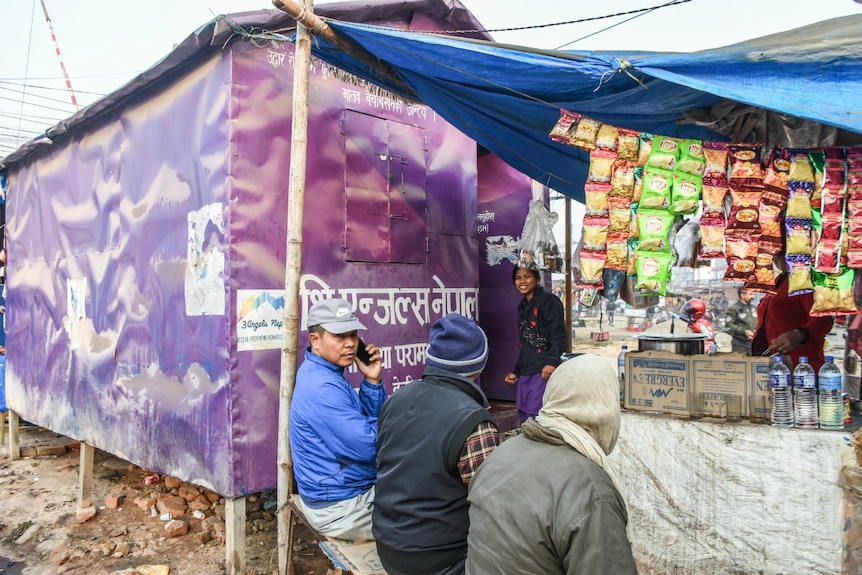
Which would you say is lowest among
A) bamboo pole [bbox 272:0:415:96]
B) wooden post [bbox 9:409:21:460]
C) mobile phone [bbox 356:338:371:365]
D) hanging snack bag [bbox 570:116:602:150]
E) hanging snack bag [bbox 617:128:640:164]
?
wooden post [bbox 9:409:21:460]

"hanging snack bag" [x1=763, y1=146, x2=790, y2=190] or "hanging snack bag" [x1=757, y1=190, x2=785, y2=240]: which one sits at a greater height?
"hanging snack bag" [x1=763, y1=146, x2=790, y2=190]

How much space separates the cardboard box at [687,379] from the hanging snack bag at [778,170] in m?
0.92

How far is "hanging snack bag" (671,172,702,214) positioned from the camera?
312cm

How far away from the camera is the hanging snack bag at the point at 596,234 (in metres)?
3.33

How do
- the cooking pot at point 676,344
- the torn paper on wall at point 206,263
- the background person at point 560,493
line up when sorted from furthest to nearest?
the torn paper on wall at point 206,263
the cooking pot at point 676,344
the background person at point 560,493

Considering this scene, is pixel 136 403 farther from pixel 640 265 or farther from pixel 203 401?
pixel 640 265

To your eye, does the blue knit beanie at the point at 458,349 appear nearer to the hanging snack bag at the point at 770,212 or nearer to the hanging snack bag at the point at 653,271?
the hanging snack bag at the point at 653,271

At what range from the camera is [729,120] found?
3291 mm

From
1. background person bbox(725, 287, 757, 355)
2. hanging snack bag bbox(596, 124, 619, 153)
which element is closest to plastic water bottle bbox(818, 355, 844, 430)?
hanging snack bag bbox(596, 124, 619, 153)

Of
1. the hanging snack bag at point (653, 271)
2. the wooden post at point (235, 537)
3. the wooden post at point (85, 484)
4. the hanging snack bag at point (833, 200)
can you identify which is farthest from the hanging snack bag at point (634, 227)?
the wooden post at point (85, 484)

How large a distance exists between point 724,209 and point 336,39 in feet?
8.24

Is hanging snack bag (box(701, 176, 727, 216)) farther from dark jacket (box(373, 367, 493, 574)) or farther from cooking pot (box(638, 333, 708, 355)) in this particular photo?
dark jacket (box(373, 367, 493, 574))

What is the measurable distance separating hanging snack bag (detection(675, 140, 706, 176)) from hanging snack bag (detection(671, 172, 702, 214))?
0.03 meters

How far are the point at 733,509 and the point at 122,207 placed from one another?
5256 mm
